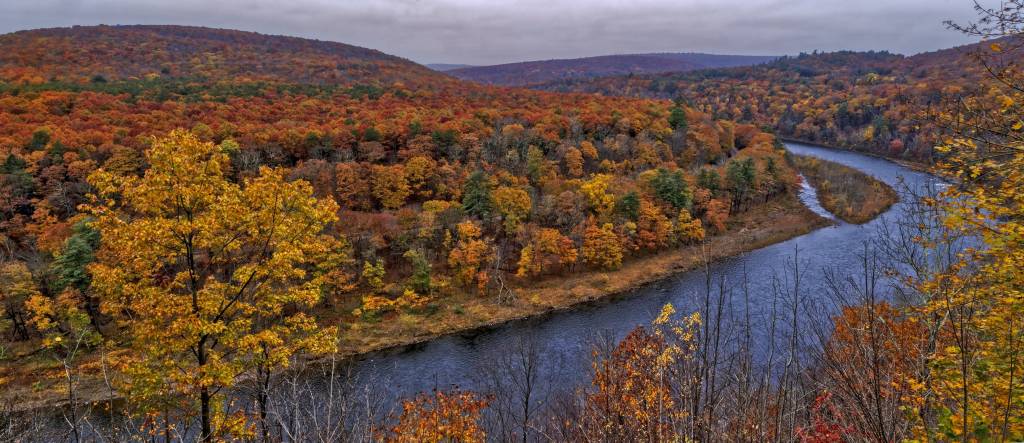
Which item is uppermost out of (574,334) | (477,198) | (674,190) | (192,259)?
(192,259)

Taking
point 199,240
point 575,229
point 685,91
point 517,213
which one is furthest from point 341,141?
point 685,91

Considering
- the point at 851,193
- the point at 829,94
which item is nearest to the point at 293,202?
the point at 851,193

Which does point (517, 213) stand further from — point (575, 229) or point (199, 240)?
point (199, 240)

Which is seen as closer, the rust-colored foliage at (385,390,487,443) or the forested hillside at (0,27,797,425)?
the forested hillside at (0,27,797,425)

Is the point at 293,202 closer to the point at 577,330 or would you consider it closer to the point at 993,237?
the point at 993,237

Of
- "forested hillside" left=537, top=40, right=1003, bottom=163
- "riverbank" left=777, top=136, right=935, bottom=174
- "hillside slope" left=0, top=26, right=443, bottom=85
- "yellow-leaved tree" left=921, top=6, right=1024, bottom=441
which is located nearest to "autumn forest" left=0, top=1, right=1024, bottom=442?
"yellow-leaved tree" left=921, top=6, right=1024, bottom=441

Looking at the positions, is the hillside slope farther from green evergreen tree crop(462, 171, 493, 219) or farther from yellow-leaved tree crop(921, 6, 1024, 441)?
yellow-leaved tree crop(921, 6, 1024, 441)

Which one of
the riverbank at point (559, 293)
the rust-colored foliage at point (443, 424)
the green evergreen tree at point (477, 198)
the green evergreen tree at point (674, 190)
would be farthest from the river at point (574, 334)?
the green evergreen tree at point (477, 198)
